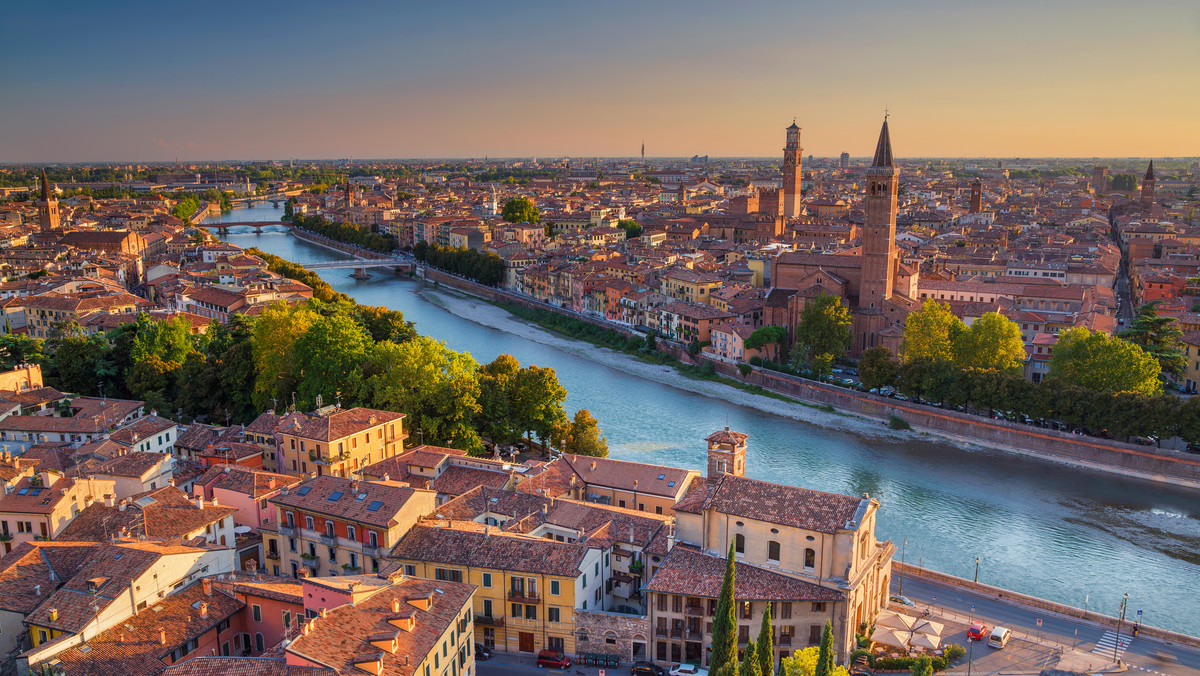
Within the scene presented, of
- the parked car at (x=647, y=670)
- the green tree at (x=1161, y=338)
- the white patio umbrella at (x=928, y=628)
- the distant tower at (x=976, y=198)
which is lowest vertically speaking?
the parked car at (x=647, y=670)

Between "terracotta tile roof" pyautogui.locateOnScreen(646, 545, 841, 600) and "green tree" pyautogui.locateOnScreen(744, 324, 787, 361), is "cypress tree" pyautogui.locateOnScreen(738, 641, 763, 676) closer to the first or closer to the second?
"terracotta tile roof" pyautogui.locateOnScreen(646, 545, 841, 600)

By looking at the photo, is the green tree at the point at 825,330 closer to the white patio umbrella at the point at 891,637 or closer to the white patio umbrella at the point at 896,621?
the white patio umbrella at the point at 896,621

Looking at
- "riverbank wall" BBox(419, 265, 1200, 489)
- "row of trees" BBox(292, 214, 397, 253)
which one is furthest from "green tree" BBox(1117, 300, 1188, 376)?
"row of trees" BBox(292, 214, 397, 253)

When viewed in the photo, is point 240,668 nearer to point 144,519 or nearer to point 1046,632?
point 144,519

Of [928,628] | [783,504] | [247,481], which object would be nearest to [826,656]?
[783,504]

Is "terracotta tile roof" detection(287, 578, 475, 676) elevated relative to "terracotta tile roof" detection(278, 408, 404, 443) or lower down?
lower down

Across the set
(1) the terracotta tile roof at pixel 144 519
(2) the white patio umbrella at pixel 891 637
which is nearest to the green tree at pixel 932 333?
(2) the white patio umbrella at pixel 891 637
